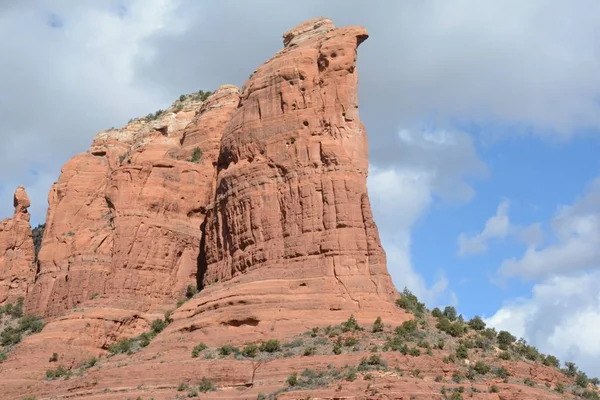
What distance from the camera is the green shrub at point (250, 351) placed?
50.6 metres

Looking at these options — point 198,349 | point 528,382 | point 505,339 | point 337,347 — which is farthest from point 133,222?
point 528,382

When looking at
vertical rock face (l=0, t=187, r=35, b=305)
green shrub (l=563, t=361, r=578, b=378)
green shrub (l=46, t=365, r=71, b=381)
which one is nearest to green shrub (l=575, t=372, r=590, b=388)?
green shrub (l=563, t=361, r=578, b=378)

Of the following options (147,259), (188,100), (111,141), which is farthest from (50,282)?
(188,100)

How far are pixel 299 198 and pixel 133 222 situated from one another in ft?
52.2

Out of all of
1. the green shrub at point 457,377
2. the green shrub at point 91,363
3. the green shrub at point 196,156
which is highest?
the green shrub at point 196,156

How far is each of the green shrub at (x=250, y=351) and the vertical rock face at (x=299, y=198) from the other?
247 cm

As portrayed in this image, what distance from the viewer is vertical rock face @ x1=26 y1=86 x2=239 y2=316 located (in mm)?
68125

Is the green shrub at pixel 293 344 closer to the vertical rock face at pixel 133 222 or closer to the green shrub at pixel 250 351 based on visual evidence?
the green shrub at pixel 250 351

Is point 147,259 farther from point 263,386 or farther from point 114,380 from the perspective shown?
point 263,386

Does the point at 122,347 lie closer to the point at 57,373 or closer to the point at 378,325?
the point at 57,373

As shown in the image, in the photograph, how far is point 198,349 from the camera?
172 ft

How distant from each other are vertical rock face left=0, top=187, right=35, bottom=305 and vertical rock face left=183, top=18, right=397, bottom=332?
63.8 feet

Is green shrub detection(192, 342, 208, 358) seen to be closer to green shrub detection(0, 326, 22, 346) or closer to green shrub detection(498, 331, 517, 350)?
green shrub detection(498, 331, 517, 350)

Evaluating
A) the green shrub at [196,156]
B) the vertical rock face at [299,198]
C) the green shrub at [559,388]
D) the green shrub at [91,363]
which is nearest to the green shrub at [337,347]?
the vertical rock face at [299,198]
